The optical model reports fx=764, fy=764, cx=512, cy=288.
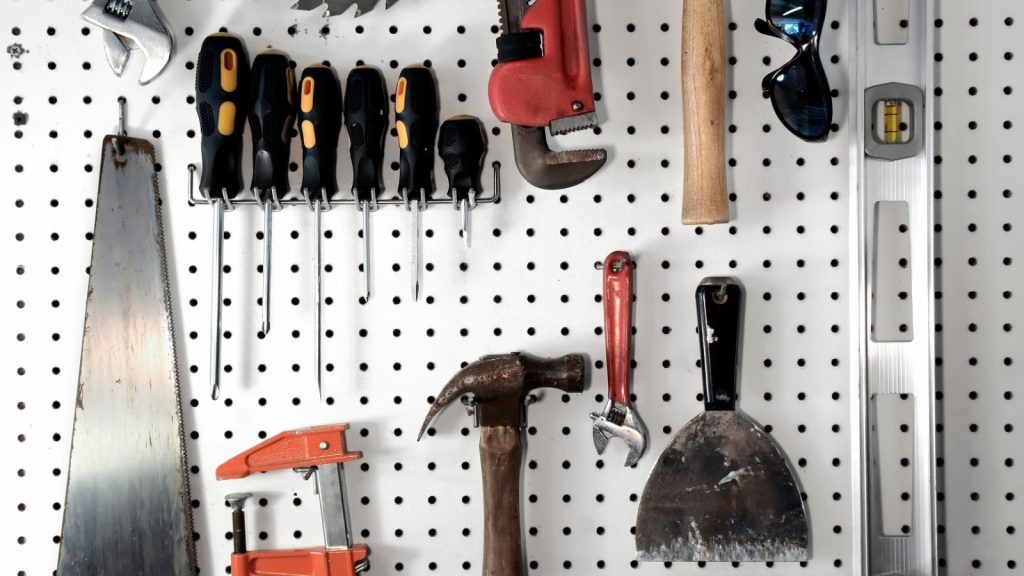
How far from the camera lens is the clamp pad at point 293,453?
124 centimetres

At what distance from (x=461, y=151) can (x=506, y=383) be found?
38cm

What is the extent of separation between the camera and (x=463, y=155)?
1.22 m

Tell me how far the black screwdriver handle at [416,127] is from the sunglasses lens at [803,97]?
55 centimetres

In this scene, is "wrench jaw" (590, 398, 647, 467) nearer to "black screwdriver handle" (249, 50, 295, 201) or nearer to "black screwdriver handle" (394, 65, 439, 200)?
"black screwdriver handle" (394, 65, 439, 200)

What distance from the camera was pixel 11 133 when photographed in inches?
50.1

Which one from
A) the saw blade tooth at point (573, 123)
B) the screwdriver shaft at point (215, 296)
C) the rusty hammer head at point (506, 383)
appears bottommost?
the rusty hammer head at point (506, 383)

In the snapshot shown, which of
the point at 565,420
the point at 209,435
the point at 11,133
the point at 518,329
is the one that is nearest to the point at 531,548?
the point at 565,420

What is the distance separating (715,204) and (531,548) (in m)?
0.65

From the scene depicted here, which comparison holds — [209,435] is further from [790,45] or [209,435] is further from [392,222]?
[790,45]

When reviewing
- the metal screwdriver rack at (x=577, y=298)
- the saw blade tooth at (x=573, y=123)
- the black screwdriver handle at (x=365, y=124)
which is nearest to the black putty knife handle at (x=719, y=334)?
the metal screwdriver rack at (x=577, y=298)

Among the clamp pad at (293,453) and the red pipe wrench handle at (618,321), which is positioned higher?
the red pipe wrench handle at (618,321)

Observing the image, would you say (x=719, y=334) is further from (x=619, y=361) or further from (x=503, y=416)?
(x=503, y=416)

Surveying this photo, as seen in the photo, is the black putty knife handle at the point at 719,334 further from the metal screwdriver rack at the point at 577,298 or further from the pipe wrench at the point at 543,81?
the pipe wrench at the point at 543,81

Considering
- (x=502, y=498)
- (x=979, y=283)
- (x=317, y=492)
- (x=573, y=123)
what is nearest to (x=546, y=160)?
(x=573, y=123)
